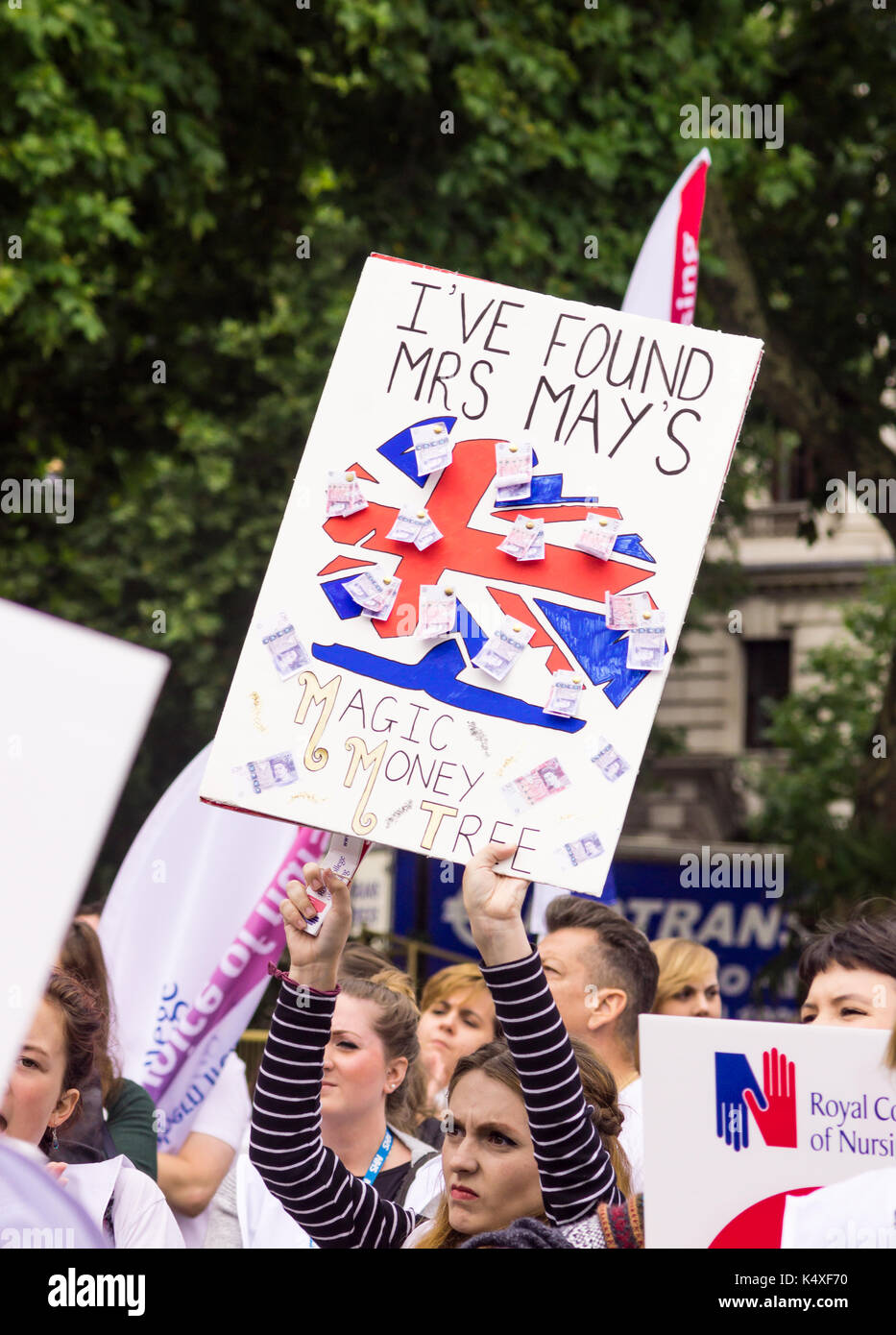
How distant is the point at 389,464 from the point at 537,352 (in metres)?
0.30

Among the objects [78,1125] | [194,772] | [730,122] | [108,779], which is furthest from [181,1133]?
[730,122]

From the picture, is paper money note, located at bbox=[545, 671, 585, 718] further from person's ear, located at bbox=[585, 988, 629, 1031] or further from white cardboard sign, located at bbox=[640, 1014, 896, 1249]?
person's ear, located at bbox=[585, 988, 629, 1031]

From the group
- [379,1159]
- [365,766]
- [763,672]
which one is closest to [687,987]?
[379,1159]

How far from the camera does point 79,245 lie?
26.0ft

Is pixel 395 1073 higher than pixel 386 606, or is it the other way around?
pixel 386 606

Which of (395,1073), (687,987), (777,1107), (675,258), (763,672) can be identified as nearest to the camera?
(777,1107)

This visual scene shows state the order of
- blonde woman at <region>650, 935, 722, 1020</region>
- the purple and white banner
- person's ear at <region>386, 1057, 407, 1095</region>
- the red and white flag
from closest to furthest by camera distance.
Result: person's ear at <region>386, 1057, 407, 1095</region> < the purple and white banner < blonde woman at <region>650, 935, 722, 1020</region> < the red and white flag

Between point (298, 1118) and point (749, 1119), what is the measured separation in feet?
2.47

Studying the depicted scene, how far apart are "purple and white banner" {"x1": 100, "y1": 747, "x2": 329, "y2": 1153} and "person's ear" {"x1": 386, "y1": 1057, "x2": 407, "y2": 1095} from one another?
64 cm

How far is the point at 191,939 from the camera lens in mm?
4086

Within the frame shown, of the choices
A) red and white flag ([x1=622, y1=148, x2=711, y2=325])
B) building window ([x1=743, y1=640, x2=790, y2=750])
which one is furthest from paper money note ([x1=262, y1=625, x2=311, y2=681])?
building window ([x1=743, y1=640, x2=790, y2=750])

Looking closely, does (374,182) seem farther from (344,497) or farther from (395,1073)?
(344,497)

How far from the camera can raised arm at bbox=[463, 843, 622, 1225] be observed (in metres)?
2.36

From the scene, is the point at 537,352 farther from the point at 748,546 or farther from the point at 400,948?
the point at 748,546
